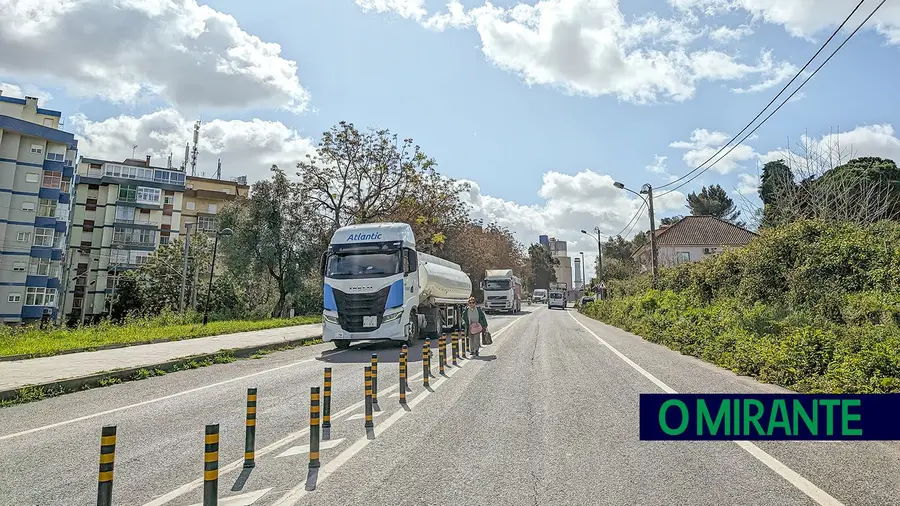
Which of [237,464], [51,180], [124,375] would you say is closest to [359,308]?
[124,375]

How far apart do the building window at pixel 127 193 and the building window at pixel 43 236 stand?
19.2 m

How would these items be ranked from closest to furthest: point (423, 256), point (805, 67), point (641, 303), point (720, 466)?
point (720, 466)
point (805, 67)
point (423, 256)
point (641, 303)

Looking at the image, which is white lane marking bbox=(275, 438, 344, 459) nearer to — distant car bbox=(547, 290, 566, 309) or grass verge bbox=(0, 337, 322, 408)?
grass verge bbox=(0, 337, 322, 408)

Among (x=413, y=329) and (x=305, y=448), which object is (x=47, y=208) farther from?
(x=305, y=448)

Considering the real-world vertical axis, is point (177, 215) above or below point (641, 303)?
above

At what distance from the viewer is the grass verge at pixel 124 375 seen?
9062 mm

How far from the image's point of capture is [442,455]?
18.0 feet

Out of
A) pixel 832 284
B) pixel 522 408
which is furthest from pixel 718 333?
pixel 522 408

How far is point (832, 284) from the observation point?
14188 mm

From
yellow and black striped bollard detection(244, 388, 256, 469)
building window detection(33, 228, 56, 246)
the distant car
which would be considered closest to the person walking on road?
yellow and black striped bollard detection(244, 388, 256, 469)

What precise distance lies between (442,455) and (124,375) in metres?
8.80

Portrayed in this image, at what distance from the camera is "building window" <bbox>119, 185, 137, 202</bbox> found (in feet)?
228

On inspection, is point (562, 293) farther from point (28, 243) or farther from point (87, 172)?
point (87, 172)

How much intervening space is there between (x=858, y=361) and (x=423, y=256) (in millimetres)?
14217
